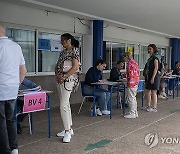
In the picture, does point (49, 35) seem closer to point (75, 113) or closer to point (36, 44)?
point (36, 44)

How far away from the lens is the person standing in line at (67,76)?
4.67 metres

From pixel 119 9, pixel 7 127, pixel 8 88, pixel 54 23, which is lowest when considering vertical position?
pixel 7 127

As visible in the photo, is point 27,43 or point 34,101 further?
point 27,43

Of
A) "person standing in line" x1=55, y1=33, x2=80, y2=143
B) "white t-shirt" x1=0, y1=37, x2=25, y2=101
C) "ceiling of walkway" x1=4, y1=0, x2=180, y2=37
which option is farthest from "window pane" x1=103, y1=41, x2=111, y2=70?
"white t-shirt" x1=0, y1=37, x2=25, y2=101

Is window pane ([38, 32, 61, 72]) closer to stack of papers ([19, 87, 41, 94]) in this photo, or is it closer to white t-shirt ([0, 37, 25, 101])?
stack of papers ([19, 87, 41, 94])

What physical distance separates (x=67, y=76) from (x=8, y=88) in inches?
52.1

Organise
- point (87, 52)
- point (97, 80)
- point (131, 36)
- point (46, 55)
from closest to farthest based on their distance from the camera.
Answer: point (97, 80) → point (46, 55) → point (87, 52) → point (131, 36)

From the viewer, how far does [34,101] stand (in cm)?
464

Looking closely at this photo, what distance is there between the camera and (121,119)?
6660 millimetres

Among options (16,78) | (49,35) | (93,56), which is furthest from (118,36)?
(16,78)

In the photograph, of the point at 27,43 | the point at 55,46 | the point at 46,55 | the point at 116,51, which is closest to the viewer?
the point at 27,43

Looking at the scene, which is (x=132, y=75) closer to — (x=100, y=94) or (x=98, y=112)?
(x=100, y=94)

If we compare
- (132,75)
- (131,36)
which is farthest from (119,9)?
(131,36)

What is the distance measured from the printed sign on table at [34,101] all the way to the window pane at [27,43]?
10.2 ft
